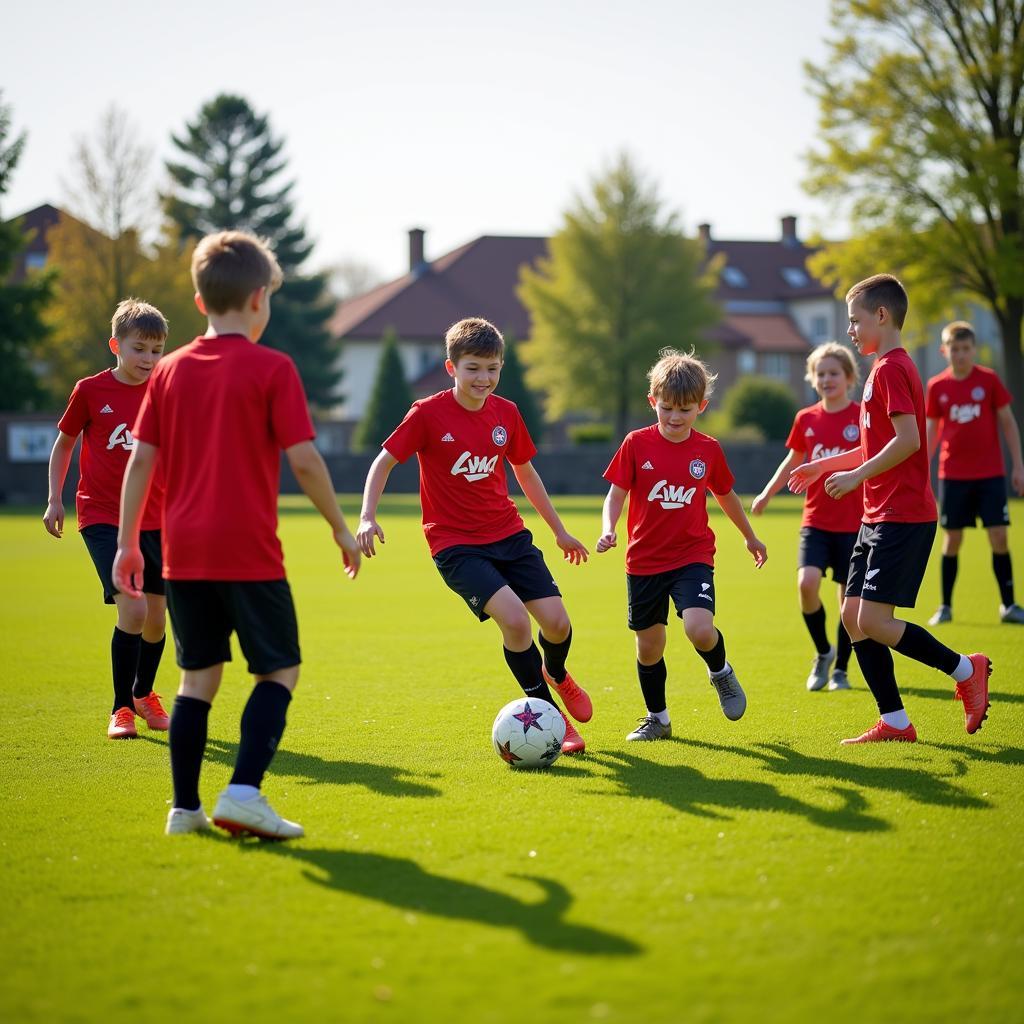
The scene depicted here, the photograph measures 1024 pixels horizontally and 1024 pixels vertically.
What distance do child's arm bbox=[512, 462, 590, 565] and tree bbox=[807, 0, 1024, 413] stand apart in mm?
32348

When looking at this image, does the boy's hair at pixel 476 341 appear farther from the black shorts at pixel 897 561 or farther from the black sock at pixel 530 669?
the black shorts at pixel 897 561

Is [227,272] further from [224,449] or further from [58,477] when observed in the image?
[58,477]

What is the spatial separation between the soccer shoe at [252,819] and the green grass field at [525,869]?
0.08 metres

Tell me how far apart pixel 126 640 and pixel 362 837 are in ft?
9.70

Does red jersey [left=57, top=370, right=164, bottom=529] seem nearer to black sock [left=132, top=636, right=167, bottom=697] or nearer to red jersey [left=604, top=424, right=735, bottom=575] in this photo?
black sock [left=132, top=636, right=167, bottom=697]

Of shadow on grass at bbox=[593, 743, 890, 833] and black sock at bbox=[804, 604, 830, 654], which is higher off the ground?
black sock at bbox=[804, 604, 830, 654]

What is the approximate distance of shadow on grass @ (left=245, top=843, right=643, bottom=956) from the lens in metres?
3.68

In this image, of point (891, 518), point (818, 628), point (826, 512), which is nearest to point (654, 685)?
point (891, 518)

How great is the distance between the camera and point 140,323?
7.05 metres

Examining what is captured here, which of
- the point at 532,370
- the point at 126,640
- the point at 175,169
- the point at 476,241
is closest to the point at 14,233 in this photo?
the point at 175,169

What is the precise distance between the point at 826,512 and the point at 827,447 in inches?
19.5

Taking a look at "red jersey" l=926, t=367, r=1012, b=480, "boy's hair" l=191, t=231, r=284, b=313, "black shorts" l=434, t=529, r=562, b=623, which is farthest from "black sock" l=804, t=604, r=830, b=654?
"boy's hair" l=191, t=231, r=284, b=313

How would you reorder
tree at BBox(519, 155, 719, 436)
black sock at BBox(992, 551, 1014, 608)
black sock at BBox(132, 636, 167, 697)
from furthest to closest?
1. tree at BBox(519, 155, 719, 436)
2. black sock at BBox(992, 551, 1014, 608)
3. black sock at BBox(132, 636, 167, 697)

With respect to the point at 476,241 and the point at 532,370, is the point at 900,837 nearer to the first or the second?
the point at 532,370
